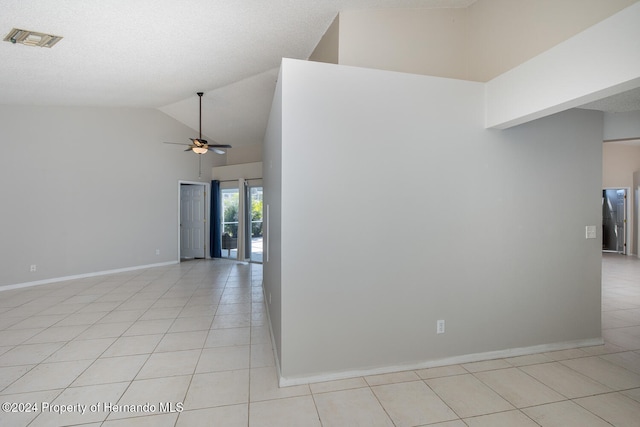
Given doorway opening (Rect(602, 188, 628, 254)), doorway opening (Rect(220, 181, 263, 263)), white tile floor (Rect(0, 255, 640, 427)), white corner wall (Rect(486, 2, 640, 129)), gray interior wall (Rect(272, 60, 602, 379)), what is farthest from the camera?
doorway opening (Rect(602, 188, 628, 254))

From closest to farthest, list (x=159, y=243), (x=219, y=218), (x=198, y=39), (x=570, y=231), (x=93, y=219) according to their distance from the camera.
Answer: (x=570, y=231) → (x=198, y=39) → (x=93, y=219) → (x=159, y=243) → (x=219, y=218)

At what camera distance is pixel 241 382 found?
2.47 meters

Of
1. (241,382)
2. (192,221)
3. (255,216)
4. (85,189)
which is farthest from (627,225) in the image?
(85,189)

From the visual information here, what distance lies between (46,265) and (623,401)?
8.00 meters

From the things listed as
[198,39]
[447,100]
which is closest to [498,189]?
[447,100]

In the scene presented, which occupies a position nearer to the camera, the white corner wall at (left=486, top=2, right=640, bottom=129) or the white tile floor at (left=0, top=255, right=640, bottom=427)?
the white corner wall at (left=486, top=2, right=640, bottom=129)

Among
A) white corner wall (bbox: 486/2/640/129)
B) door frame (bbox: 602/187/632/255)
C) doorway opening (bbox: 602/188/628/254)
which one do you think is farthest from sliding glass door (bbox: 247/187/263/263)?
door frame (bbox: 602/187/632/255)

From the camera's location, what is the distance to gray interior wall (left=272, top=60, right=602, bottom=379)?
2.44 m

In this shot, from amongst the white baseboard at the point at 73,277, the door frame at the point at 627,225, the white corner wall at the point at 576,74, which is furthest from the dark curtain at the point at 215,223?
the door frame at the point at 627,225

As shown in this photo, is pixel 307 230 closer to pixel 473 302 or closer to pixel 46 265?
pixel 473 302

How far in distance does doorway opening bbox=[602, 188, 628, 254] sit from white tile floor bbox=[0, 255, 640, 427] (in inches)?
266

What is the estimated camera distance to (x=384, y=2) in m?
3.22

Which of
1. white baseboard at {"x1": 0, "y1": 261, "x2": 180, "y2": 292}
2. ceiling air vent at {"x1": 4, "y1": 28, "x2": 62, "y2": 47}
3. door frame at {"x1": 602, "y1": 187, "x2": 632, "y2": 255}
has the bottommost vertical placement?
white baseboard at {"x1": 0, "y1": 261, "x2": 180, "y2": 292}

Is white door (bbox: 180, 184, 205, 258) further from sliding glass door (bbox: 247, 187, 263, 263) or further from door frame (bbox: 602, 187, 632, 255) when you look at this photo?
door frame (bbox: 602, 187, 632, 255)
